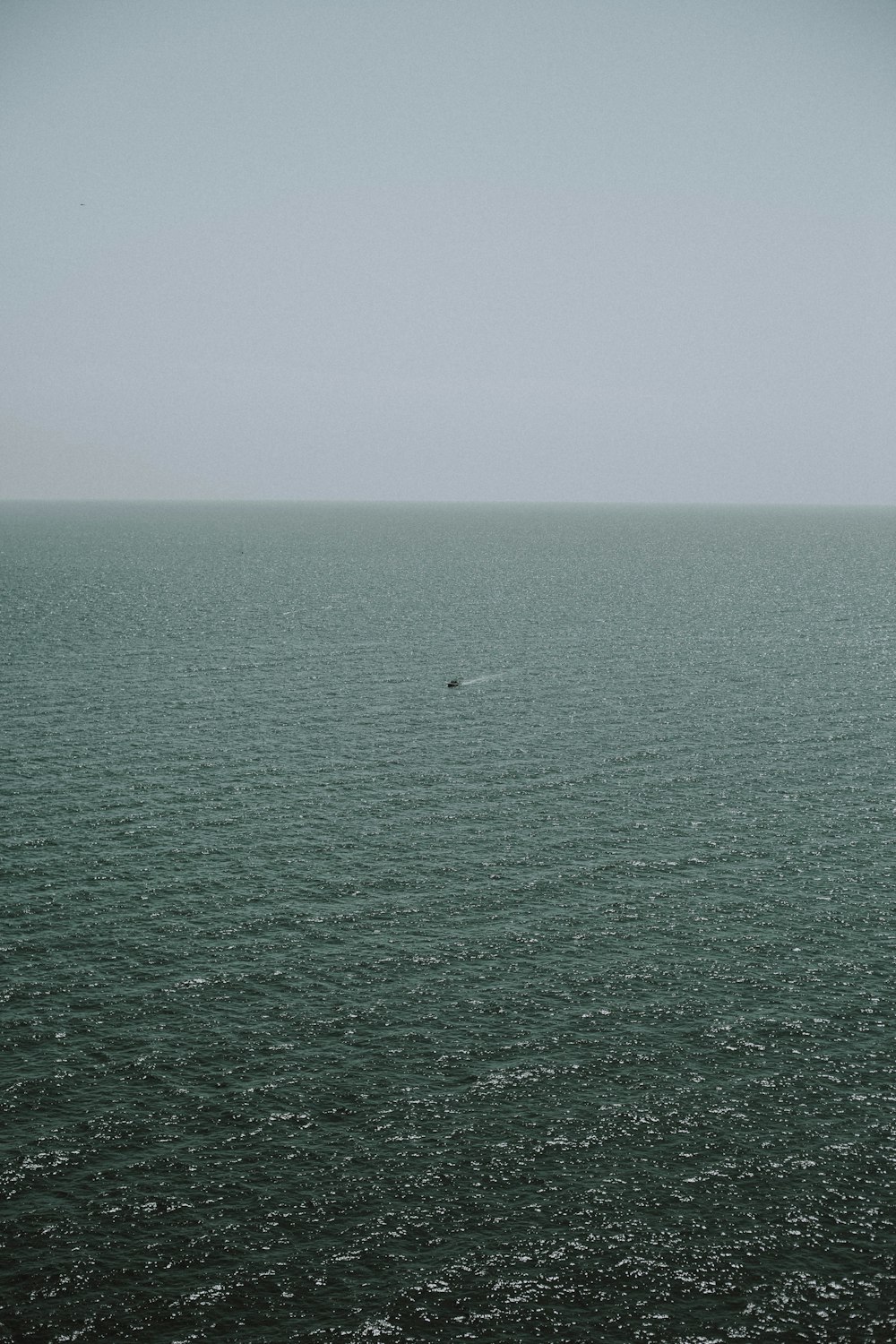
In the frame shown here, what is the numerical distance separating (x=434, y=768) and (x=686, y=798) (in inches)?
850

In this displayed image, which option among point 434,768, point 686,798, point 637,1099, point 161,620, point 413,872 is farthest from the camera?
point 161,620

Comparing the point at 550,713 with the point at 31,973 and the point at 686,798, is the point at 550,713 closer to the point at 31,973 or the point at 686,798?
the point at 686,798

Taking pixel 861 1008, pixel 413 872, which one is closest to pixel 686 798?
pixel 413 872

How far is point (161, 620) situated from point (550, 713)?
8202 cm

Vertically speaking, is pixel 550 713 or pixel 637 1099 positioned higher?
pixel 550 713

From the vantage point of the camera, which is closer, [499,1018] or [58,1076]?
[58,1076]

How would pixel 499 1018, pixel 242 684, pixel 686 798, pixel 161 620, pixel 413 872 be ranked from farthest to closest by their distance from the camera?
pixel 161 620, pixel 242 684, pixel 686 798, pixel 413 872, pixel 499 1018

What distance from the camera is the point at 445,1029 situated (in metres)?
52.9

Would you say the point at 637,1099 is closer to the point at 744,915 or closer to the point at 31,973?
the point at 744,915

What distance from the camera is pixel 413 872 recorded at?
70.8m

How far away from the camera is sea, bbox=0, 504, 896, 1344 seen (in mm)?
38094

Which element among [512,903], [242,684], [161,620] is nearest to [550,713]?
[242,684]

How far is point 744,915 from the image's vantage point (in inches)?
2547

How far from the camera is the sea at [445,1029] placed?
3809cm
